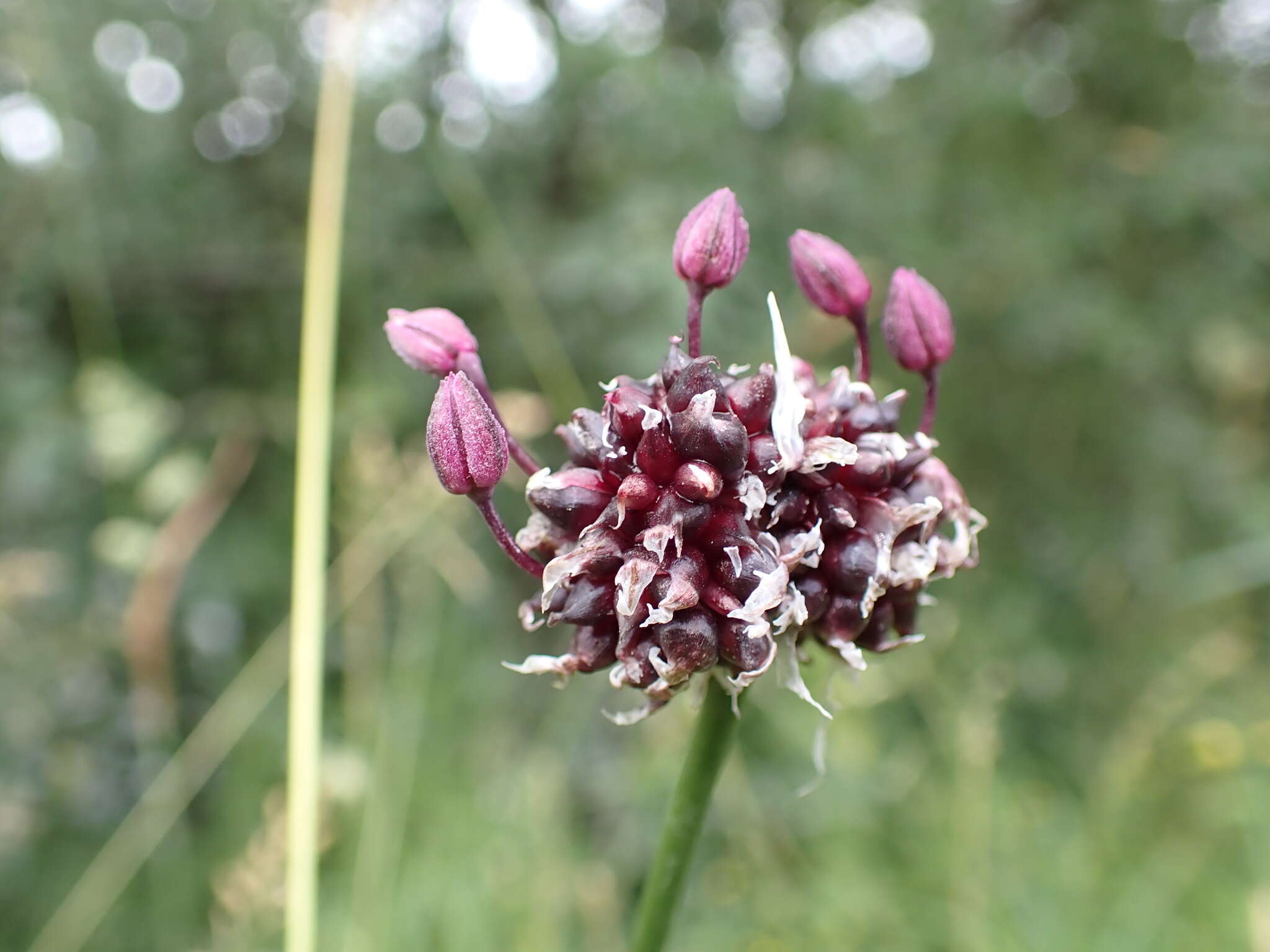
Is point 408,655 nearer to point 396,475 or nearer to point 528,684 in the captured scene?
point 528,684

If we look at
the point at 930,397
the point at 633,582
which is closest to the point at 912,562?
the point at 930,397

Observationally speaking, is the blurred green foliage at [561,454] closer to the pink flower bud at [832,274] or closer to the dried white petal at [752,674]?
the pink flower bud at [832,274]

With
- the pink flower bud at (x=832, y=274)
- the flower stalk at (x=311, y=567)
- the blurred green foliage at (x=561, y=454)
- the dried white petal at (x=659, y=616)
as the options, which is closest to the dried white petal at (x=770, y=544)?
the dried white petal at (x=659, y=616)

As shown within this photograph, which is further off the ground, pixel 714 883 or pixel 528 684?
pixel 528 684

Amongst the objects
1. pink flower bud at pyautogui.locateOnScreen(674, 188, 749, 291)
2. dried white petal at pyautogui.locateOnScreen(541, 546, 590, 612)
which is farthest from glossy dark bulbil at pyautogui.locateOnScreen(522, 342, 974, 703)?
pink flower bud at pyautogui.locateOnScreen(674, 188, 749, 291)

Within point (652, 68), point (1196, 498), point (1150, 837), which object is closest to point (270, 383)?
point (652, 68)

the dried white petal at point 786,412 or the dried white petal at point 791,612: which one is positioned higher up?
the dried white petal at point 786,412
